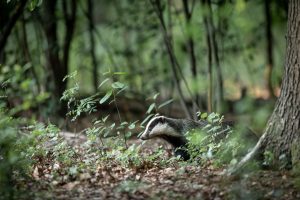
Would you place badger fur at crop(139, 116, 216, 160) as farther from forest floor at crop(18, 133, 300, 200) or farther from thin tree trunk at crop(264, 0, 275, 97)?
thin tree trunk at crop(264, 0, 275, 97)

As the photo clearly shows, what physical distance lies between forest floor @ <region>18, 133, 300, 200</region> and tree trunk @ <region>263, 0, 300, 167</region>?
30 centimetres

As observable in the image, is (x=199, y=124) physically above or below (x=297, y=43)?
below

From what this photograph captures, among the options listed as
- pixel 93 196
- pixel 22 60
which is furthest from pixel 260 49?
pixel 93 196

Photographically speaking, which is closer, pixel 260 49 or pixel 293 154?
pixel 293 154

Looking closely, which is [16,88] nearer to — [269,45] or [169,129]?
[169,129]

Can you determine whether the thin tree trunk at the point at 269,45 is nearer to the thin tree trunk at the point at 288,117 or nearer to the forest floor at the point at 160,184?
the thin tree trunk at the point at 288,117

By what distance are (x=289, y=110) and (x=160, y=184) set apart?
5.56ft

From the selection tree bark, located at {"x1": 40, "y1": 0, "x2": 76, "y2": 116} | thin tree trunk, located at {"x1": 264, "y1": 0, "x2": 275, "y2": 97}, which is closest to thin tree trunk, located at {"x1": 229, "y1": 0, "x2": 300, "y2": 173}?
tree bark, located at {"x1": 40, "y1": 0, "x2": 76, "y2": 116}

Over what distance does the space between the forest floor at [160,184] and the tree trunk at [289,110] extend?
0.99ft

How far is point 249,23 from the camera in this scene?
633 inches

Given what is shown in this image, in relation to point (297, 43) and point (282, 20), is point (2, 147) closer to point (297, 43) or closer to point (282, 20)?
point (297, 43)

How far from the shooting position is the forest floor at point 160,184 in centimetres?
580

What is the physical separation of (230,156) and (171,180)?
0.85m

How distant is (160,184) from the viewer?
247 inches
